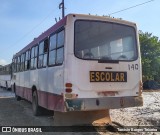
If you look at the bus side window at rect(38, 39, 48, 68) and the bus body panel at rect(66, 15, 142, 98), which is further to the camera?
the bus side window at rect(38, 39, 48, 68)

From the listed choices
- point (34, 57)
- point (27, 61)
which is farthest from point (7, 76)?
point (34, 57)

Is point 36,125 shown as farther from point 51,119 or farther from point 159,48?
point 159,48

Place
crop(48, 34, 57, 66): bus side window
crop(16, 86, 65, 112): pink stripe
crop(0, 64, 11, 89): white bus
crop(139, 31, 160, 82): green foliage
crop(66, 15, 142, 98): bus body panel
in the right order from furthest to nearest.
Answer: crop(139, 31, 160, 82): green foliage < crop(0, 64, 11, 89): white bus < crop(48, 34, 57, 66): bus side window < crop(16, 86, 65, 112): pink stripe < crop(66, 15, 142, 98): bus body panel

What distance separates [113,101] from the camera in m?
8.59

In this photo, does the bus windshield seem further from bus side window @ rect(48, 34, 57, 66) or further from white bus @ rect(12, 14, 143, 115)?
bus side window @ rect(48, 34, 57, 66)

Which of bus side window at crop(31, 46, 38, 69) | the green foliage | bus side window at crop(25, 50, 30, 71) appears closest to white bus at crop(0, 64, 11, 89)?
bus side window at crop(25, 50, 30, 71)

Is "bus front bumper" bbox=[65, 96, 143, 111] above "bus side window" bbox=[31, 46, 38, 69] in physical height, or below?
below

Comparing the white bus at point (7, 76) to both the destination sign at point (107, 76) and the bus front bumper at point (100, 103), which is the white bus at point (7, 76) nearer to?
the destination sign at point (107, 76)

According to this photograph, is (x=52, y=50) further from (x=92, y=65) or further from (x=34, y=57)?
(x=34, y=57)

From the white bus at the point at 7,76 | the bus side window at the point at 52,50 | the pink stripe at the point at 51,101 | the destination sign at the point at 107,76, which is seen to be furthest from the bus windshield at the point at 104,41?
the white bus at the point at 7,76

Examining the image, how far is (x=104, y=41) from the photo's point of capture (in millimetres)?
8898

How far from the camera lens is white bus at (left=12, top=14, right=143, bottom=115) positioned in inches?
323

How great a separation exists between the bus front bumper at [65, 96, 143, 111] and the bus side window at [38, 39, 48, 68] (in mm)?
2861

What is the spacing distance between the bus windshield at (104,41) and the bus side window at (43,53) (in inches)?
90.4
